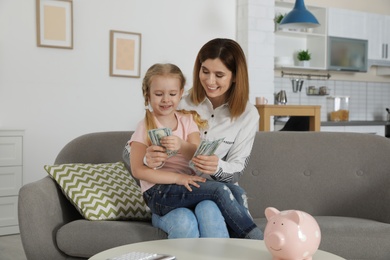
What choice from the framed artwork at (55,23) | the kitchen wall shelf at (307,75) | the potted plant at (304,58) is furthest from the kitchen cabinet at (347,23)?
the framed artwork at (55,23)

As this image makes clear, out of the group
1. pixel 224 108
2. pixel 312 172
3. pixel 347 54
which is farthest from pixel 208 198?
pixel 347 54

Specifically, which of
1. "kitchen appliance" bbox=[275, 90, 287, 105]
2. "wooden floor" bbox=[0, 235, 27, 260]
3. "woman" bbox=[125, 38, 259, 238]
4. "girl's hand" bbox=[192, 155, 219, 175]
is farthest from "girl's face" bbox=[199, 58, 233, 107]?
"kitchen appliance" bbox=[275, 90, 287, 105]

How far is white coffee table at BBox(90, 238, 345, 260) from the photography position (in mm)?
1724

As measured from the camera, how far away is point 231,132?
8.55 feet

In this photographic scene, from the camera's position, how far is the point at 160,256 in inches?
65.7

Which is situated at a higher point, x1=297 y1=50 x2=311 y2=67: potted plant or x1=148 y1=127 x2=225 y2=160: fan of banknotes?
x1=297 y1=50 x2=311 y2=67: potted plant

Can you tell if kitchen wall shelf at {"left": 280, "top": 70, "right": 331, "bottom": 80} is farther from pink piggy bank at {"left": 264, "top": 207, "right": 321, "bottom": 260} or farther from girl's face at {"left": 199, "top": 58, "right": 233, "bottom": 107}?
pink piggy bank at {"left": 264, "top": 207, "right": 321, "bottom": 260}

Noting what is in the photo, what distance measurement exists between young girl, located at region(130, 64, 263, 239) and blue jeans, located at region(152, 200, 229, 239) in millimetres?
45

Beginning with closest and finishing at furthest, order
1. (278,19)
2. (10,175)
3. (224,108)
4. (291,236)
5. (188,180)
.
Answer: (291,236) < (188,180) < (224,108) < (10,175) < (278,19)

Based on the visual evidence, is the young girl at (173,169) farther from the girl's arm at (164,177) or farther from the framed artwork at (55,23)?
the framed artwork at (55,23)

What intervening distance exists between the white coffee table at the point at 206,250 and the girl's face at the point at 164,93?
641 mm

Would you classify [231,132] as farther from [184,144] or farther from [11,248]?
[11,248]

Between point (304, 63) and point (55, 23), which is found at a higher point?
point (55, 23)

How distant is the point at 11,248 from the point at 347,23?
207 inches
